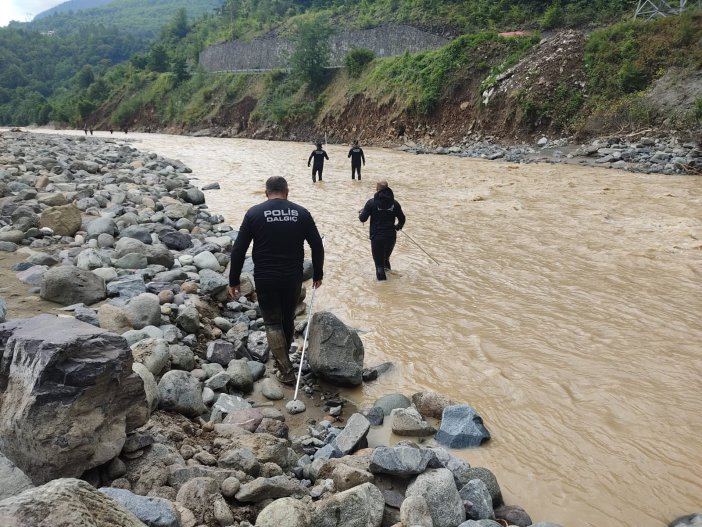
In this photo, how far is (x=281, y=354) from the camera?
205 inches

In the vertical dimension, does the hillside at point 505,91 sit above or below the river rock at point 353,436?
above

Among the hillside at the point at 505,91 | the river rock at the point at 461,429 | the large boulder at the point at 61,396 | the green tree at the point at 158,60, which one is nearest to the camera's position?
the large boulder at the point at 61,396

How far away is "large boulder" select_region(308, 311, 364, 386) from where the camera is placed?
5199mm

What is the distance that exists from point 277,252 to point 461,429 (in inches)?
92.9

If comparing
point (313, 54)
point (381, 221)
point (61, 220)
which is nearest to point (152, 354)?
point (381, 221)

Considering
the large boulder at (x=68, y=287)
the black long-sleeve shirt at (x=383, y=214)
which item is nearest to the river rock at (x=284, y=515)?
the large boulder at (x=68, y=287)

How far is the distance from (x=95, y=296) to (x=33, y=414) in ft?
11.2

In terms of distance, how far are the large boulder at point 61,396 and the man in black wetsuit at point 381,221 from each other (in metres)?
5.82

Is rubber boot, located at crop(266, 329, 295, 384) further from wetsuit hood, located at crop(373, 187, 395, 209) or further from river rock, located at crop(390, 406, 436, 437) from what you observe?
wetsuit hood, located at crop(373, 187, 395, 209)

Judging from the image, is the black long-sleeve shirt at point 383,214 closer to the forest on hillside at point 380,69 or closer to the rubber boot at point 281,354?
the rubber boot at point 281,354

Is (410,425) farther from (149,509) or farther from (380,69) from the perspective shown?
(380,69)

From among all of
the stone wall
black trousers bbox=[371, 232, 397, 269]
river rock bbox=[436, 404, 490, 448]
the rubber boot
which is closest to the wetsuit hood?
black trousers bbox=[371, 232, 397, 269]

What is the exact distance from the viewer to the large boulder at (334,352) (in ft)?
17.1

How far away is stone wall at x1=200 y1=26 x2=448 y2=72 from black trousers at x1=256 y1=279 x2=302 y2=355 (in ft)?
120
